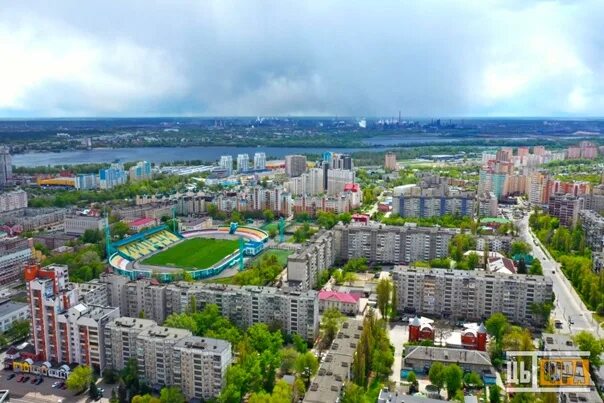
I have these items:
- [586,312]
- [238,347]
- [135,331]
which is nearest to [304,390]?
[238,347]

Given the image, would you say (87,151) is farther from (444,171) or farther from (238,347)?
(238,347)

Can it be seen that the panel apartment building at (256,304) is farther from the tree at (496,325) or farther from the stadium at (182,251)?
the tree at (496,325)

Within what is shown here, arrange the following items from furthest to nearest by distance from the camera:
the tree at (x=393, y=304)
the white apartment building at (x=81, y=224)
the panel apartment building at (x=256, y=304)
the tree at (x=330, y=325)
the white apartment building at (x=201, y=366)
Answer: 1. the white apartment building at (x=81, y=224)
2. the tree at (x=393, y=304)
3. the panel apartment building at (x=256, y=304)
4. the tree at (x=330, y=325)
5. the white apartment building at (x=201, y=366)

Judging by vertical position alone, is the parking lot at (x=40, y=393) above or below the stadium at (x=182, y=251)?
below

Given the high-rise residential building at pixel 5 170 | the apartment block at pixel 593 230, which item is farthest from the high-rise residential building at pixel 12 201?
the apartment block at pixel 593 230

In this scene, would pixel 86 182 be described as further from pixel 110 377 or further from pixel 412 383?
pixel 412 383

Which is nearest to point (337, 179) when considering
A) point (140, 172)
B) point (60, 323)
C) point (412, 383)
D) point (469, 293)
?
point (140, 172)
